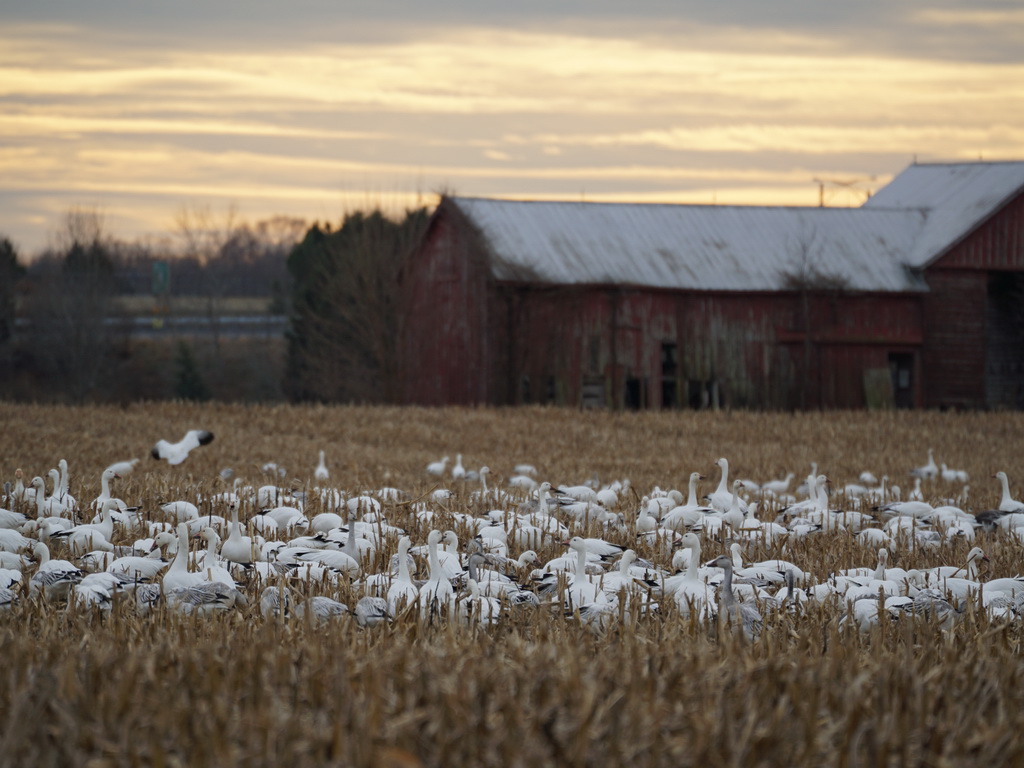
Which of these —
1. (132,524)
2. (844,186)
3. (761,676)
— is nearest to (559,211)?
(844,186)

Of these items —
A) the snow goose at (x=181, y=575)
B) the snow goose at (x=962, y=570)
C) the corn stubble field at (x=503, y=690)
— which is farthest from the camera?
the snow goose at (x=962, y=570)

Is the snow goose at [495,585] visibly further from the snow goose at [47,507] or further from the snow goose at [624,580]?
the snow goose at [47,507]

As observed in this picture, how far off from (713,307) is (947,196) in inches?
388

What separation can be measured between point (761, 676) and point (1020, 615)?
299 centimetres

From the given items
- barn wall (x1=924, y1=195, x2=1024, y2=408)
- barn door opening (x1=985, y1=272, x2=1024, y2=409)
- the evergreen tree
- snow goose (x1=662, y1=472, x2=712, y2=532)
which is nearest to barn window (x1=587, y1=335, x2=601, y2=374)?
the evergreen tree

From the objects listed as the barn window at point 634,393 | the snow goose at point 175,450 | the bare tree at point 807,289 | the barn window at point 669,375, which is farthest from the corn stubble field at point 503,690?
the bare tree at point 807,289

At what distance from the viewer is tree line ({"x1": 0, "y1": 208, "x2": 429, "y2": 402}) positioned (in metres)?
40.9

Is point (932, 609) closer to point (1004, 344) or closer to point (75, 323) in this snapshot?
point (1004, 344)

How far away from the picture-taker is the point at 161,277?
78875 millimetres

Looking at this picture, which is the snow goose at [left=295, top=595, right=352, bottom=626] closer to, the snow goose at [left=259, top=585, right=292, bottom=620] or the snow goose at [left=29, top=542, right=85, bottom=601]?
the snow goose at [left=259, top=585, right=292, bottom=620]

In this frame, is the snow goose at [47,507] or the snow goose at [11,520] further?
the snow goose at [47,507]

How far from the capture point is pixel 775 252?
3506 cm

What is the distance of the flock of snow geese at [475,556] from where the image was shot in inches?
280

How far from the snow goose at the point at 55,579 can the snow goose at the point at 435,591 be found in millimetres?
2082
